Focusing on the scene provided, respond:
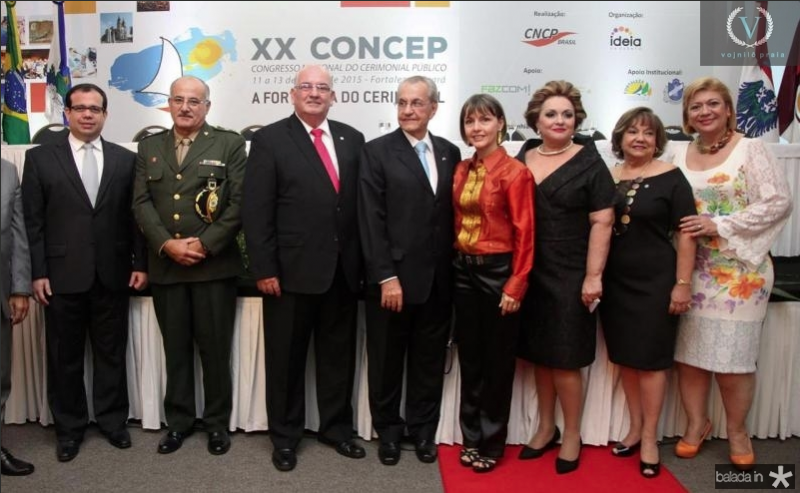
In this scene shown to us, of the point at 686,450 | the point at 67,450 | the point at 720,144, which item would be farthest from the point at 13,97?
the point at 686,450

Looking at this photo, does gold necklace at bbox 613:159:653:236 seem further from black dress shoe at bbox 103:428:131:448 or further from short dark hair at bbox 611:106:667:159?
black dress shoe at bbox 103:428:131:448

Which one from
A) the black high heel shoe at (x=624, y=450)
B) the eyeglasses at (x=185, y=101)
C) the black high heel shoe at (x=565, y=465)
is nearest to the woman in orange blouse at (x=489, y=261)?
the black high heel shoe at (x=565, y=465)

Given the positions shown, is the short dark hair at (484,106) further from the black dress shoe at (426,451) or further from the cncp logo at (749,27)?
the cncp logo at (749,27)

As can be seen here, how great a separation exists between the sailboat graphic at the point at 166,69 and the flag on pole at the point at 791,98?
4954mm

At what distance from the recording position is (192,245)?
7.77 feet

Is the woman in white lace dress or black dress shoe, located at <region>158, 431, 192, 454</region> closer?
the woman in white lace dress

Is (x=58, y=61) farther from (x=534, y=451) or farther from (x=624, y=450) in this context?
(x=624, y=450)

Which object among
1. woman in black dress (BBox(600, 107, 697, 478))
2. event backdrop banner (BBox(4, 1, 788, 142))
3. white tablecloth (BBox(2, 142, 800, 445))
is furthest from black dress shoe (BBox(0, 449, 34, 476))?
event backdrop banner (BBox(4, 1, 788, 142))

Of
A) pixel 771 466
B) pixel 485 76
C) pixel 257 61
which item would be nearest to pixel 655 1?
pixel 485 76

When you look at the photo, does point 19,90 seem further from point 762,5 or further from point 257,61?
point 762,5

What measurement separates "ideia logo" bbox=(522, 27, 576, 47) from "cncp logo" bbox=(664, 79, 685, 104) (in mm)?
992

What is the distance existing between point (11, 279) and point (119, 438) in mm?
803

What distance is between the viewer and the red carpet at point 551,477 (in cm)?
224

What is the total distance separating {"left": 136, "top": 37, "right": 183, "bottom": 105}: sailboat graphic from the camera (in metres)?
5.68
